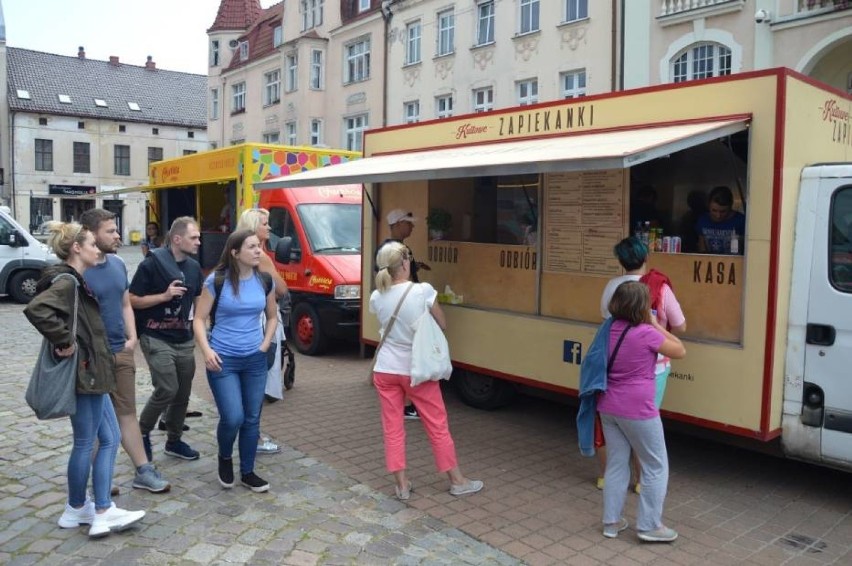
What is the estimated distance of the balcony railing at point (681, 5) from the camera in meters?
16.5

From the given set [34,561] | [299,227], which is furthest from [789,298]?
[299,227]

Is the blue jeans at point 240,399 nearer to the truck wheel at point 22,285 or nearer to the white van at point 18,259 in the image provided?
the white van at point 18,259

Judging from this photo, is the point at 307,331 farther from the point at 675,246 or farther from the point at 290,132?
the point at 290,132

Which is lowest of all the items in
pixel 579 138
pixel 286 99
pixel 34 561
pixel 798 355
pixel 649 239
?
pixel 34 561

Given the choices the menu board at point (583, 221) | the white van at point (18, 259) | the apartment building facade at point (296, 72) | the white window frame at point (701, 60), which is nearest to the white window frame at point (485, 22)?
→ the apartment building facade at point (296, 72)

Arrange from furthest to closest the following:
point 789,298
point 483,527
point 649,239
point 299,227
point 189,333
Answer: point 299,227, point 649,239, point 189,333, point 789,298, point 483,527

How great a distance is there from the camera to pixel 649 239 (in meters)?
5.64

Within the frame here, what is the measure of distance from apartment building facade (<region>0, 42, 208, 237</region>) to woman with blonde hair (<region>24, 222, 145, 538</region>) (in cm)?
4419

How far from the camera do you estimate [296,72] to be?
32.2 metres

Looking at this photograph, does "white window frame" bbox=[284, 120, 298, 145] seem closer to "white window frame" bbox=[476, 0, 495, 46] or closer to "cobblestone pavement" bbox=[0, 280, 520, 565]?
"white window frame" bbox=[476, 0, 495, 46]

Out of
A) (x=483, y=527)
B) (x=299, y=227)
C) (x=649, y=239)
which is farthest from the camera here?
(x=299, y=227)

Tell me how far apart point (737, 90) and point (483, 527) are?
3067mm

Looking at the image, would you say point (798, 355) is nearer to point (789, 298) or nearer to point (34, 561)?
point (789, 298)

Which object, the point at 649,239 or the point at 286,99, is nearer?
the point at 649,239
